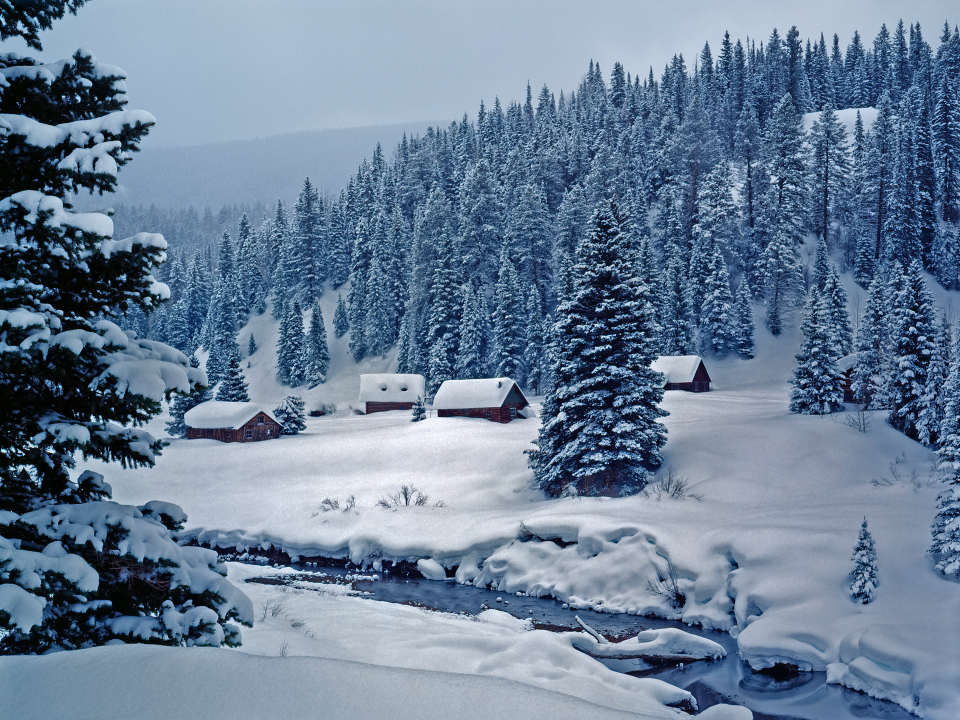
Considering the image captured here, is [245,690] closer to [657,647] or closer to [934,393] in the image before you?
[657,647]

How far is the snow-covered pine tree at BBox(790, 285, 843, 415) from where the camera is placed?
40.7 metres

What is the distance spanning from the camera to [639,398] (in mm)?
31891

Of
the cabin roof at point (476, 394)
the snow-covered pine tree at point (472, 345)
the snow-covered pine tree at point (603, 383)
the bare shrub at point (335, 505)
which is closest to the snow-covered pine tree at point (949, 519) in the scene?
the snow-covered pine tree at point (603, 383)

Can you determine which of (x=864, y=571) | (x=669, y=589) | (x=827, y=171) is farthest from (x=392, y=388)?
(x=827, y=171)

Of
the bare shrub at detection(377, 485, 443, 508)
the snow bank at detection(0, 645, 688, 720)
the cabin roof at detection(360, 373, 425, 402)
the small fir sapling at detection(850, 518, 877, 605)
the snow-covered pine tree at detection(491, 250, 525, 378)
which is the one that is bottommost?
the bare shrub at detection(377, 485, 443, 508)

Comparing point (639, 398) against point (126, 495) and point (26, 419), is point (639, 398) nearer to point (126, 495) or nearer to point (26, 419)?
point (26, 419)

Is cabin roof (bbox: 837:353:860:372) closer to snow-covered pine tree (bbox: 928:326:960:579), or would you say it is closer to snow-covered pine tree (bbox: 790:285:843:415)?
snow-covered pine tree (bbox: 790:285:843:415)

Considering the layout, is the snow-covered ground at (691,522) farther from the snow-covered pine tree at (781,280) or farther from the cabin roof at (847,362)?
the snow-covered pine tree at (781,280)

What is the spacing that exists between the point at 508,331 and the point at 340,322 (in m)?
36.3

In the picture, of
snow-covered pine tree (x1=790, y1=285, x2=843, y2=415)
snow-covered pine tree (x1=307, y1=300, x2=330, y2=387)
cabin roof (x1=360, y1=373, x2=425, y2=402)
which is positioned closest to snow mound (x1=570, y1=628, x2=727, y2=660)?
snow-covered pine tree (x1=790, y1=285, x2=843, y2=415)

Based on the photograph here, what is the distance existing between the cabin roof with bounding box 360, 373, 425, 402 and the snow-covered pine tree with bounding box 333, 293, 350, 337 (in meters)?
22.2

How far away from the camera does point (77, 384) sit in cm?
662

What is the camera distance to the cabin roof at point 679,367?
200 ft

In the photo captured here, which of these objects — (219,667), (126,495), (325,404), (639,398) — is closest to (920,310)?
(639,398)
